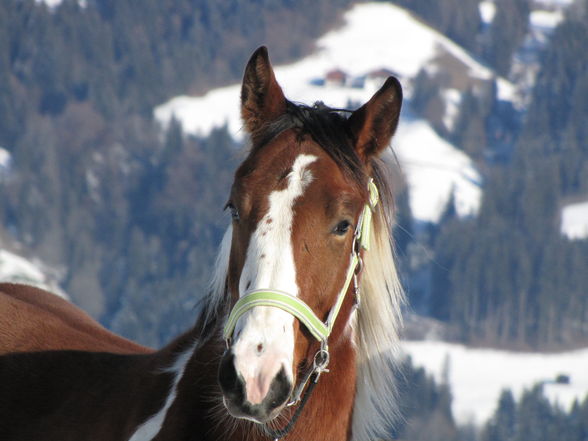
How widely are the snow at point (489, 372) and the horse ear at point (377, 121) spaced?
A: 93662 mm

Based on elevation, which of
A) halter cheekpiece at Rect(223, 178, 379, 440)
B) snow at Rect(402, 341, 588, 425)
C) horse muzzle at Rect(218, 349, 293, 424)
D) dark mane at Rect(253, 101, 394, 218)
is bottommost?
horse muzzle at Rect(218, 349, 293, 424)

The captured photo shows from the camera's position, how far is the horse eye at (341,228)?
4152 mm

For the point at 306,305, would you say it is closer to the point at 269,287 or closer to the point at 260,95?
the point at 269,287

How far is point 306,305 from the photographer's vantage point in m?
3.98

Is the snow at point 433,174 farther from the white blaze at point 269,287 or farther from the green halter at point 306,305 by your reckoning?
the white blaze at point 269,287

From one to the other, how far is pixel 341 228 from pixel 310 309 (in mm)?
381

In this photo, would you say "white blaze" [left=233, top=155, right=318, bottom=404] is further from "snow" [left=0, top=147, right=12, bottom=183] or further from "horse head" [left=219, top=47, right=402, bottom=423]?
"snow" [left=0, top=147, right=12, bottom=183]

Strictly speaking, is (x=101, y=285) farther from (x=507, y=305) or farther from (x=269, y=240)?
(x=269, y=240)

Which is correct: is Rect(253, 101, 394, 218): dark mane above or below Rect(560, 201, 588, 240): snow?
below

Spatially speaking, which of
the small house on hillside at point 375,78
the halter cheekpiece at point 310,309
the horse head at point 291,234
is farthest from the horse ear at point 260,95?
the small house on hillside at point 375,78

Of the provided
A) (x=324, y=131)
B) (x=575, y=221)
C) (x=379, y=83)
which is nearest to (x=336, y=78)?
(x=379, y=83)

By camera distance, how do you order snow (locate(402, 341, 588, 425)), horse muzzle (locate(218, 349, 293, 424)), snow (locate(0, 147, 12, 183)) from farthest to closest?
snow (locate(0, 147, 12, 183))
snow (locate(402, 341, 588, 425))
horse muzzle (locate(218, 349, 293, 424))

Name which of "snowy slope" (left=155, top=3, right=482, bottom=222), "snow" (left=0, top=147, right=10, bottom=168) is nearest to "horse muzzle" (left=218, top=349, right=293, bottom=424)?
"snowy slope" (left=155, top=3, right=482, bottom=222)

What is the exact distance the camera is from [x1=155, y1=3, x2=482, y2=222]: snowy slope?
150m
